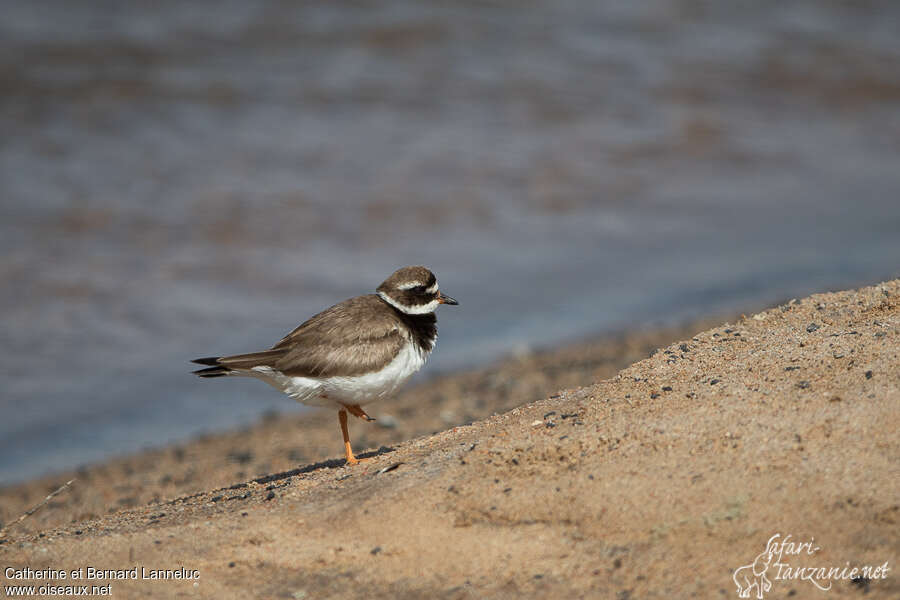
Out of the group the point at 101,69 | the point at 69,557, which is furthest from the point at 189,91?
the point at 69,557

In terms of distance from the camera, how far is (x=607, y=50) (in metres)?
17.7

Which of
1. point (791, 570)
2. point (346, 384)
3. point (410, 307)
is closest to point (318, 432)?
point (410, 307)

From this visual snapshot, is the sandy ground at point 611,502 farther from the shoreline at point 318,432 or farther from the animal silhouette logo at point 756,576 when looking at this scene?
the shoreline at point 318,432

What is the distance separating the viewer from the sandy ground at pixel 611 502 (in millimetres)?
3939

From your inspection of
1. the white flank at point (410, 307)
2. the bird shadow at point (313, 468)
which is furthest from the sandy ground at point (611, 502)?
the white flank at point (410, 307)

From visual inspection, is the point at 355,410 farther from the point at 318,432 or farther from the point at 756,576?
the point at 756,576

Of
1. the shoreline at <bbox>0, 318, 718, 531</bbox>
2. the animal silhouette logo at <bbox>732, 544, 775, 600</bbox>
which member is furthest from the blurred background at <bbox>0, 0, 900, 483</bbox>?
the animal silhouette logo at <bbox>732, 544, 775, 600</bbox>

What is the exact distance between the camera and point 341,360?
19.4 feet

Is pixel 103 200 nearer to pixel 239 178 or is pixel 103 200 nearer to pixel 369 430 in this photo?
pixel 239 178

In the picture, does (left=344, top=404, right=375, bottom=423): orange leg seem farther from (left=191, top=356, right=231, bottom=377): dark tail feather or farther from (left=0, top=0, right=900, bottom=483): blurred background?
(left=0, top=0, right=900, bottom=483): blurred background

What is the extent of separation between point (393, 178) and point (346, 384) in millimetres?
8080

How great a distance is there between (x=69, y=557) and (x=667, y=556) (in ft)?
9.50

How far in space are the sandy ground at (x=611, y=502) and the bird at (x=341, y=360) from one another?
0.49 metres

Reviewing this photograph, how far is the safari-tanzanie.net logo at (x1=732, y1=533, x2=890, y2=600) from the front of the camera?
3.68 m
